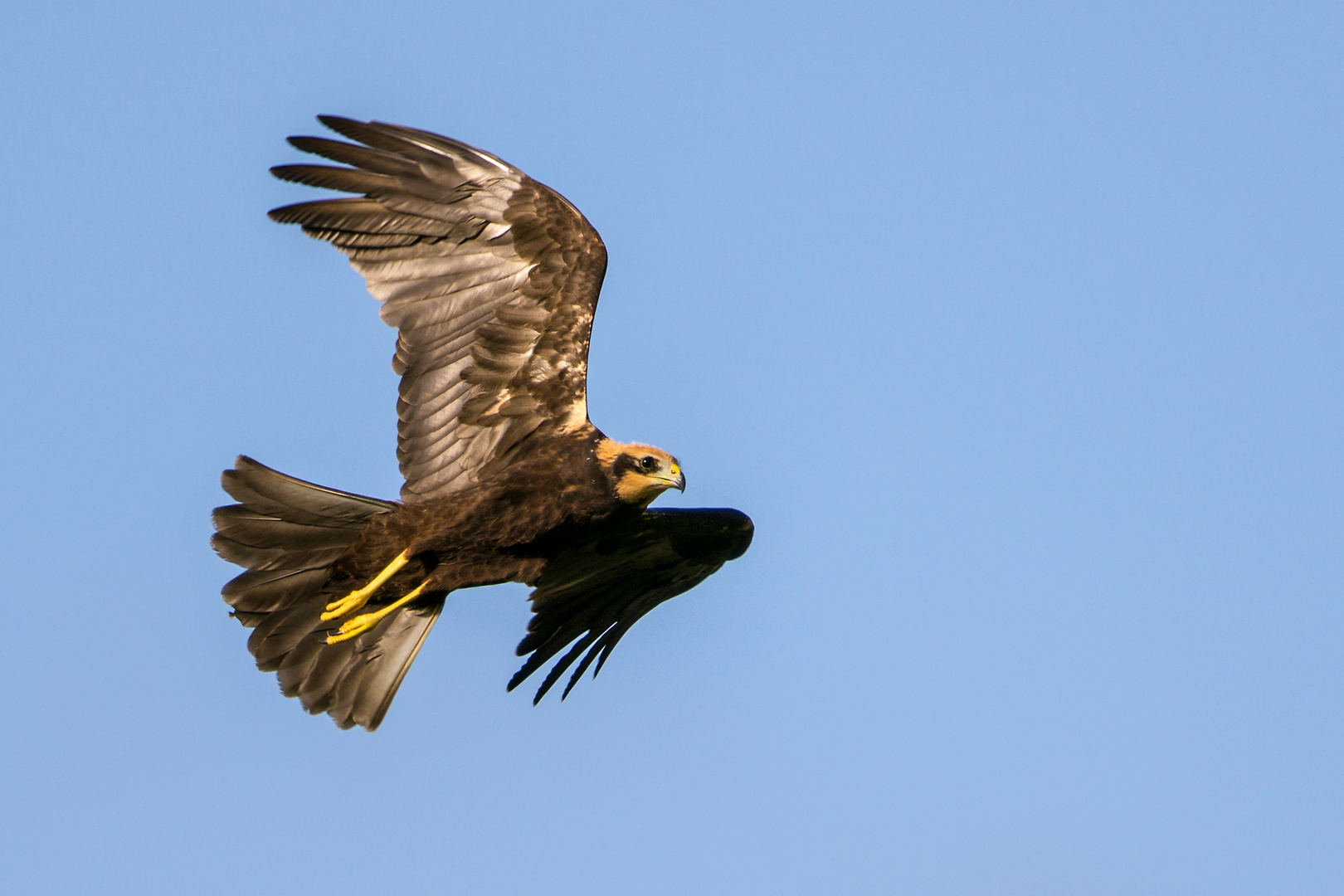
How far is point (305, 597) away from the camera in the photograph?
1082 cm

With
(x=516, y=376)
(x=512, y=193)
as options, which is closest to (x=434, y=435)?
(x=516, y=376)

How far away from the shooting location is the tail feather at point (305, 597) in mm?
10523

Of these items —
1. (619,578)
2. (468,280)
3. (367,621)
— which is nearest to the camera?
(468,280)

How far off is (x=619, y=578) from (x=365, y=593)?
176cm

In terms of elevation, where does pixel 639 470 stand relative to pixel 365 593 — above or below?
above

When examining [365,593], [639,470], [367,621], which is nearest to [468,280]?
[639,470]

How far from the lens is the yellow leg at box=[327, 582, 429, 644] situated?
10.5m

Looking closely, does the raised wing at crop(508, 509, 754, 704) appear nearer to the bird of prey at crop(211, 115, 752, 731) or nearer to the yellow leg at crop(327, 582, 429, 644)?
the bird of prey at crop(211, 115, 752, 731)

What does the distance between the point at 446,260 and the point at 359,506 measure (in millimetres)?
1485

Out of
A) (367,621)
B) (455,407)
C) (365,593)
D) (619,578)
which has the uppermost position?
(455,407)

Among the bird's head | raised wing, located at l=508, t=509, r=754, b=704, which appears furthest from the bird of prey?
raised wing, located at l=508, t=509, r=754, b=704

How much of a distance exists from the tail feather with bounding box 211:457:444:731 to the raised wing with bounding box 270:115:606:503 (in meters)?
0.57

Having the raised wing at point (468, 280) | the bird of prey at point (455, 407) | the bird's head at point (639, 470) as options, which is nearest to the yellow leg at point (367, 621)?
the bird of prey at point (455, 407)

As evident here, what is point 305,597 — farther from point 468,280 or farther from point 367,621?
point 468,280
